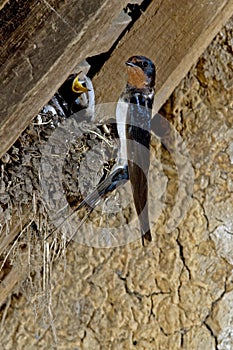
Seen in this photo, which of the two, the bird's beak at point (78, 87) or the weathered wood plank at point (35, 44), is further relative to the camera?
the bird's beak at point (78, 87)

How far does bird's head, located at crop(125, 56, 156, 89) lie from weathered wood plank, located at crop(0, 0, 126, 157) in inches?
9.5

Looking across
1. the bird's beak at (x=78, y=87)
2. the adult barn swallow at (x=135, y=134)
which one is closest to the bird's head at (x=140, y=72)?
the adult barn swallow at (x=135, y=134)

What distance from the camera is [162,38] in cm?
184

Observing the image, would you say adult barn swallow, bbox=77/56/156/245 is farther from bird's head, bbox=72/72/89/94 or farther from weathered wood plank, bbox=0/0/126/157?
weathered wood plank, bbox=0/0/126/157

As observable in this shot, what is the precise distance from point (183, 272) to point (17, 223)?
1.79ft

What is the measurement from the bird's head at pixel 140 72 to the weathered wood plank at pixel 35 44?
24cm

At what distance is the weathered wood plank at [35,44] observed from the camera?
5.05 ft

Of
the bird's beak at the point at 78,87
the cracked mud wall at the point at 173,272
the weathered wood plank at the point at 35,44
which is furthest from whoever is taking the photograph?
the cracked mud wall at the point at 173,272

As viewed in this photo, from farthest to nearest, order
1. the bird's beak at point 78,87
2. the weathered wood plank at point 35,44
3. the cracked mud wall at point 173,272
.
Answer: the cracked mud wall at point 173,272
the bird's beak at point 78,87
the weathered wood plank at point 35,44

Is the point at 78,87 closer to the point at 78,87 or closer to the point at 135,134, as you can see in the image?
the point at 78,87

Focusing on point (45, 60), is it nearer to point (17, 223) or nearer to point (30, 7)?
point (30, 7)

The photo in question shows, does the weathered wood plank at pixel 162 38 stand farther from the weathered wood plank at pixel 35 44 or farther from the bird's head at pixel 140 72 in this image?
the weathered wood plank at pixel 35 44

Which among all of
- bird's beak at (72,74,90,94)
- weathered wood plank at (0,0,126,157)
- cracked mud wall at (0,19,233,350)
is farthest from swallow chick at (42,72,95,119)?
cracked mud wall at (0,19,233,350)

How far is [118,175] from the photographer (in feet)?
5.97
